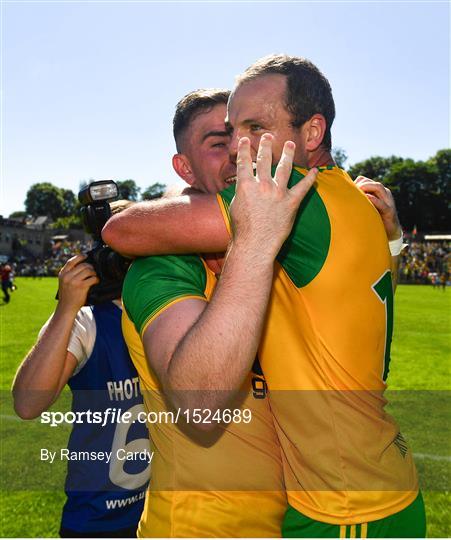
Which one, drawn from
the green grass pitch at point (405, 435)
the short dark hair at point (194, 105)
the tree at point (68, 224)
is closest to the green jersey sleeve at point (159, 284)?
the short dark hair at point (194, 105)

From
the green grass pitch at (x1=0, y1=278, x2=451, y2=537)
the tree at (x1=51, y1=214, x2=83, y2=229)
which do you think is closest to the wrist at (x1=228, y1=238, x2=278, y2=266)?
the green grass pitch at (x1=0, y1=278, x2=451, y2=537)

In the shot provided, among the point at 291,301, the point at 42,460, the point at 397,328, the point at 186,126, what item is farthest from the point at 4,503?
the point at 397,328

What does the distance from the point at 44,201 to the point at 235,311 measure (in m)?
139

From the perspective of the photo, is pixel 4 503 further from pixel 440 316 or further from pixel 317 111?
pixel 440 316

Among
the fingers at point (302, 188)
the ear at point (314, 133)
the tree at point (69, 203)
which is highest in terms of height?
the ear at point (314, 133)

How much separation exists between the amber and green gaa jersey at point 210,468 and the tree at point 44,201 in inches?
5338

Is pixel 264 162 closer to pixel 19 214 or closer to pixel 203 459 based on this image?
pixel 203 459

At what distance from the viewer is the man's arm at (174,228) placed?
1.84 metres

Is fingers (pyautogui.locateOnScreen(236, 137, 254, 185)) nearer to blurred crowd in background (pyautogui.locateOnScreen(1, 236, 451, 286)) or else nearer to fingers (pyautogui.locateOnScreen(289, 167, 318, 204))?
fingers (pyautogui.locateOnScreen(289, 167, 318, 204))

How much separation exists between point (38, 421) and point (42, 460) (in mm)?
1523

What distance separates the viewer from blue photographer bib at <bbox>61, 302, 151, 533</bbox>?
9.92ft

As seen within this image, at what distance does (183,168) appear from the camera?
3.06 m

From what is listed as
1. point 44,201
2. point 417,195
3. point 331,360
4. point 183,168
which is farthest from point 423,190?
point 331,360

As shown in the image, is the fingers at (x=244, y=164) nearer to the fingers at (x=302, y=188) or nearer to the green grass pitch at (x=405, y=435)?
the fingers at (x=302, y=188)
